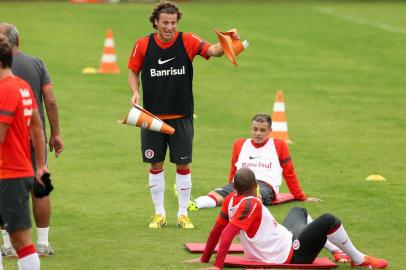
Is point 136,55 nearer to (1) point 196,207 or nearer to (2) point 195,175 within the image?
(1) point 196,207

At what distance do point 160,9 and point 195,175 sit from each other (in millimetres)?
Answer: 4118

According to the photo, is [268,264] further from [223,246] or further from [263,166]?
[263,166]

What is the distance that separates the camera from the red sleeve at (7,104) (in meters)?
8.53

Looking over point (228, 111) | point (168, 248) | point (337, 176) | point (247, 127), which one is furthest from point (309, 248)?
point (228, 111)

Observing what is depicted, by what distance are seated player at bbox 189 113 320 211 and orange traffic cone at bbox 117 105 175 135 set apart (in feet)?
5.87

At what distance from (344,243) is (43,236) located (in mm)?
2841

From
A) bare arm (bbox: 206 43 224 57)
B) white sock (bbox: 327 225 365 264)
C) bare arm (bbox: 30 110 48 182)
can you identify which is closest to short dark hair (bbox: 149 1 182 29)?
bare arm (bbox: 206 43 224 57)

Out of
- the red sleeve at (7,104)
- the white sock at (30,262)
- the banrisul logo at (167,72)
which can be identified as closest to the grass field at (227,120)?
the white sock at (30,262)

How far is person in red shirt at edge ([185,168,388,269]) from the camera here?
9.92m

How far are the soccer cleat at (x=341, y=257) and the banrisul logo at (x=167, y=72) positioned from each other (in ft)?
8.63

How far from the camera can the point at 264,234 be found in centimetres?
1008

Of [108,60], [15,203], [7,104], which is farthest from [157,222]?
[108,60]

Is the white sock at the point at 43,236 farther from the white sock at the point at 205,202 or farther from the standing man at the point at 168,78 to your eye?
the white sock at the point at 205,202

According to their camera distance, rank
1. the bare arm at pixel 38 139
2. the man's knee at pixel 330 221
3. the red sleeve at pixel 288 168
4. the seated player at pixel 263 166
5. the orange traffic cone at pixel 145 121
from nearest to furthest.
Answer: the bare arm at pixel 38 139 → the man's knee at pixel 330 221 → the orange traffic cone at pixel 145 121 → the seated player at pixel 263 166 → the red sleeve at pixel 288 168
